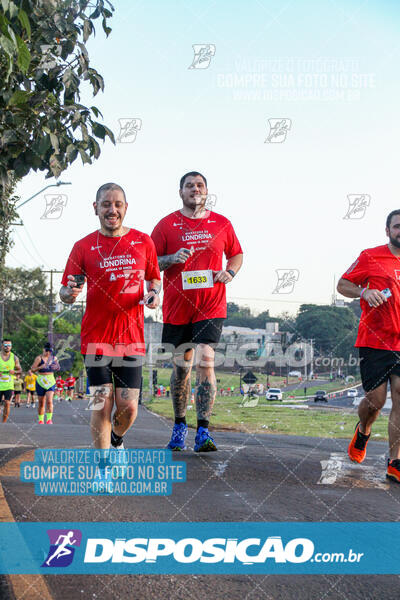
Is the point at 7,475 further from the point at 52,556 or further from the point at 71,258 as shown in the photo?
the point at 52,556

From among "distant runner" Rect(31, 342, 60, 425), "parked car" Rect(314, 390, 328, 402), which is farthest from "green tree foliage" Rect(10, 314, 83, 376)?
"distant runner" Rect(31, 342, 60, 425)

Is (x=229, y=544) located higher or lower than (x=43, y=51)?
lower

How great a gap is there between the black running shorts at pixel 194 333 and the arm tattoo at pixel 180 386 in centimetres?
24

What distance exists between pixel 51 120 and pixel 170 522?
2688mm

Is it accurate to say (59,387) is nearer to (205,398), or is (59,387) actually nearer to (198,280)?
(205,398)

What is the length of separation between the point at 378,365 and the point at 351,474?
965 millimetres

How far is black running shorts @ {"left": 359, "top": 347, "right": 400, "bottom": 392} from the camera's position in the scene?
5918 millimetres

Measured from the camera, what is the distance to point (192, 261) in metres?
6.44

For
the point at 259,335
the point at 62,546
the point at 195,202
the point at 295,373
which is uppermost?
the point at 195,202

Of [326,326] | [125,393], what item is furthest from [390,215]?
[326,326]

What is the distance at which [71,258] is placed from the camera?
5109 mm

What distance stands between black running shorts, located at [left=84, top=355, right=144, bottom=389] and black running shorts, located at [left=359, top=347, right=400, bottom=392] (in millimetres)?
2096

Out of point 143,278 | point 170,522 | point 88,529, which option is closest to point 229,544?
point 170,522

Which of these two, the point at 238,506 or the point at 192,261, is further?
the point at 192,261
